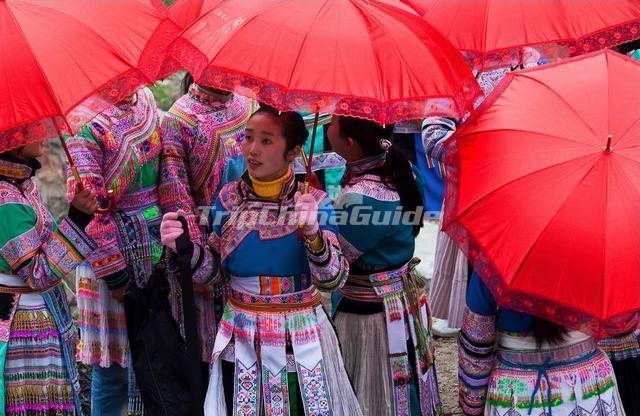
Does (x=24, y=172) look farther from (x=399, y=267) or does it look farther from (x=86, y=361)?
(x=399, y=267)

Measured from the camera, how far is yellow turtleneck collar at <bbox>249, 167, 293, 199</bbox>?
10.7 feet

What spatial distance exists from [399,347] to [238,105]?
1.36 meters

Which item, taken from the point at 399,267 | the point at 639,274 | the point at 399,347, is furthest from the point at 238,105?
the point at 639,274

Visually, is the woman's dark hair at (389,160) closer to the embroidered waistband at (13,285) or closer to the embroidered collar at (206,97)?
the embroidered collar at (206,97)

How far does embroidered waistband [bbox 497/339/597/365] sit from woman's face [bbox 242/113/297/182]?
1128 millimetres

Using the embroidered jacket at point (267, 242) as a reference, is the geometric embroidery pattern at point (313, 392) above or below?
below

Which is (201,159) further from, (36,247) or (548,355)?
(548,355)

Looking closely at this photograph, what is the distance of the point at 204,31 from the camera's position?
9.94 feet

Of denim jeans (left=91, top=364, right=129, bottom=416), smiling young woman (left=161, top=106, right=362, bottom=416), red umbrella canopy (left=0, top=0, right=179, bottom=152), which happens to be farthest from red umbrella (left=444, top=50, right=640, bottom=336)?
denim jeans (left=91, top=364, right=129, bottom=416)

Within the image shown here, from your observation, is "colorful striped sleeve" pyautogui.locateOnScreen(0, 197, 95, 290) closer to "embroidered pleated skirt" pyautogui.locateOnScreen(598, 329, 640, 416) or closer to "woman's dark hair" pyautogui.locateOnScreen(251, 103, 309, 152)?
"woman's dark hair" pyautogui.locateOnScreen(251, 103, 309, 152)

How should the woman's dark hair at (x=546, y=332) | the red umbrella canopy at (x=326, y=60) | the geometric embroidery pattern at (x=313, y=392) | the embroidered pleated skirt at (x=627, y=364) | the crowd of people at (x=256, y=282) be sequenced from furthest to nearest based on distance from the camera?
the embroidered pleated skirt at (x=627, y=364) → the geometric embroidery pattern at (x=313, y=392) → the crowd of people at (x=256, y=282) → the woman's dark hair at (x=546, y=332) → the red umbrella canopy at (x=326, y=60)

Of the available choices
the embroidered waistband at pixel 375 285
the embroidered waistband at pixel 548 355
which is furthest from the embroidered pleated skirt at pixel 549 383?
the embroidered waistband at pixel 375 285

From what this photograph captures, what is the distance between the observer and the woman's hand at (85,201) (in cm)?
313

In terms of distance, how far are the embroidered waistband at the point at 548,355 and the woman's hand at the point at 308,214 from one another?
33.2 inches
